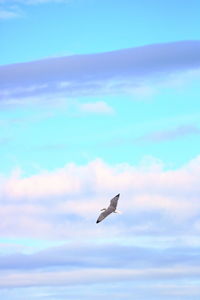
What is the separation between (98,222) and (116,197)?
32.1 ft

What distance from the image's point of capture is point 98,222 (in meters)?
200

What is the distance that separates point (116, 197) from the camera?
200m
